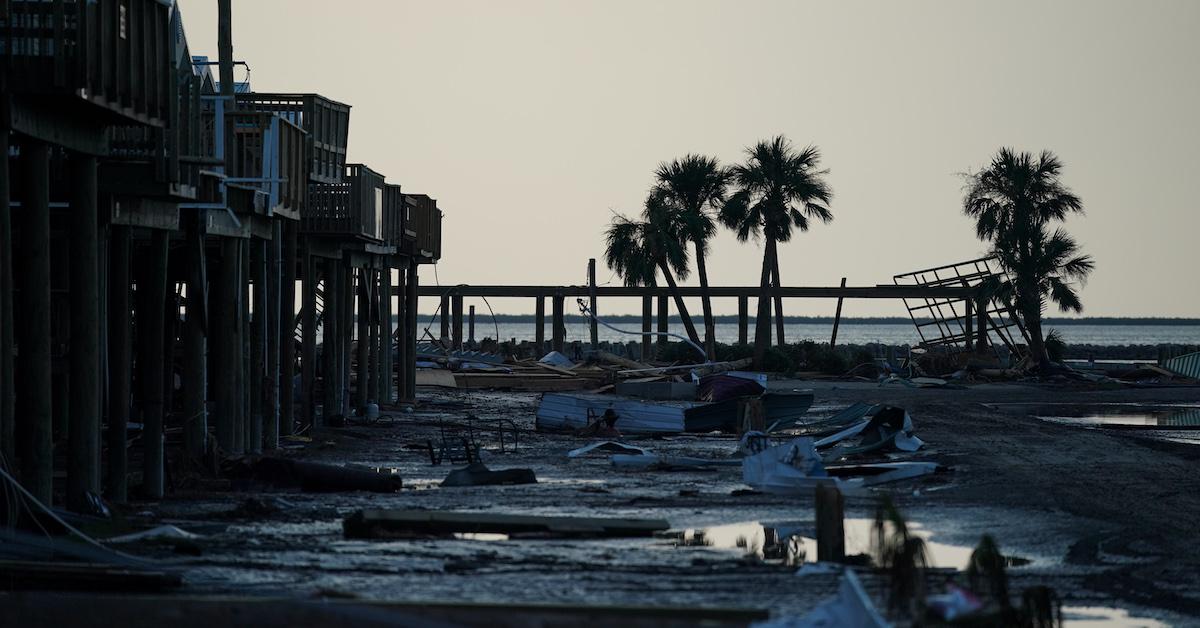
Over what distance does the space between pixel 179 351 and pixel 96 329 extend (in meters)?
13.0

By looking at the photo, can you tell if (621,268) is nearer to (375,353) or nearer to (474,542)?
(375,353)

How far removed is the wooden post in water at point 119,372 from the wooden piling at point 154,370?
1.88 feet

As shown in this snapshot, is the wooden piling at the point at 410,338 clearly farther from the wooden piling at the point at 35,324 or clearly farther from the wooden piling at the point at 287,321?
the wooden piling at the point at 35,324

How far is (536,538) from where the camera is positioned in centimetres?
1508

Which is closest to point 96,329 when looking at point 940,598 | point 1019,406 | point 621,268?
point 940,598

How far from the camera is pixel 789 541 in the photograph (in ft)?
50.1

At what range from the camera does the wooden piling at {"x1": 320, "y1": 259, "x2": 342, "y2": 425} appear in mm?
30016

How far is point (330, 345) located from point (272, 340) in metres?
5.88

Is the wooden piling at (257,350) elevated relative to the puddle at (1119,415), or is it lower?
elevated

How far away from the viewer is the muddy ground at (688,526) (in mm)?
12172

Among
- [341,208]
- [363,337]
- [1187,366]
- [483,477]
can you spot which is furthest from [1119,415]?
[1187,366]

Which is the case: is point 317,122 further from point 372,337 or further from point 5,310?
Result: point 5,310

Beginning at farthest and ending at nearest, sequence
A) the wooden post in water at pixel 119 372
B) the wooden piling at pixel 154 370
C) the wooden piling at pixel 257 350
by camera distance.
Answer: the wooden piling at pixel 257 350 < the wooden piling at pixel 154 370 < the wooden post in water at pixel 119 372

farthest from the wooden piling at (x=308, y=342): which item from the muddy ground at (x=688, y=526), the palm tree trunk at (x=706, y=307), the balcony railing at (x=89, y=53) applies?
the palm tree trunk at (x=706, y=307)
